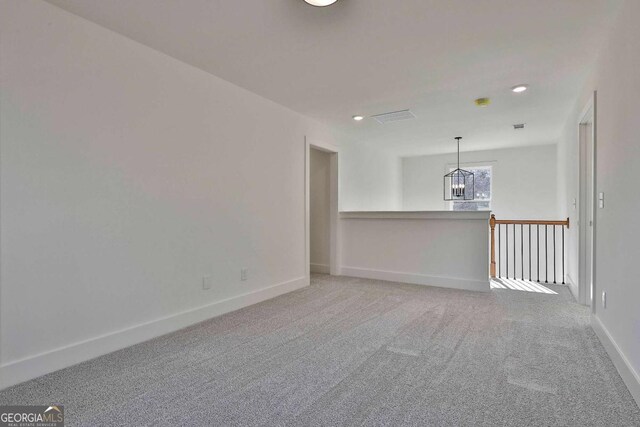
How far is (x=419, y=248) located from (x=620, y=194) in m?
2.83

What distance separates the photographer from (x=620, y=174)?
2111mm

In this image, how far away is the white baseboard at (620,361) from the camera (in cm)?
180

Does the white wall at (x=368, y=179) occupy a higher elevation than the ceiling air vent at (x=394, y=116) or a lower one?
lower

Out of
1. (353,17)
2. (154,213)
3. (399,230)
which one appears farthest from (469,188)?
(154,213)

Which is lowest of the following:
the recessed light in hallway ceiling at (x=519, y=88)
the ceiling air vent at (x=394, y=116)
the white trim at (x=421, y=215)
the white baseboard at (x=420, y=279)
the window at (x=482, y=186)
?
the white baseboard at (x=420, y=279)

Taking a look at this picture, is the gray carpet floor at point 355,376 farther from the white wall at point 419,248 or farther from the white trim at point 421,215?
the white trim at point 421,215

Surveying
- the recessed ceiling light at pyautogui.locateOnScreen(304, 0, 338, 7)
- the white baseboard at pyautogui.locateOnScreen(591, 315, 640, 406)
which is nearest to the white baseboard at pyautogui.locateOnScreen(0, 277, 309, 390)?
the recessed ceiling light at pyautogui.locateOnScreen(304, 0, 338, 7)

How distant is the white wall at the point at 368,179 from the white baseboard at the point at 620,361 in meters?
3.65

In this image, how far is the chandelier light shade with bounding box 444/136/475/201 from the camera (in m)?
7.19

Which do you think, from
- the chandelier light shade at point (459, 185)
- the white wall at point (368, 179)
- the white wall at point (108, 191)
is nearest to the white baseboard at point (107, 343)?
the white wall at point (108, 191)

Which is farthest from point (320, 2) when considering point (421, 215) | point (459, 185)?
point (459, 185)

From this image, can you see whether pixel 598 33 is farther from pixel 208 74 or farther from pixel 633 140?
pixel 208 74

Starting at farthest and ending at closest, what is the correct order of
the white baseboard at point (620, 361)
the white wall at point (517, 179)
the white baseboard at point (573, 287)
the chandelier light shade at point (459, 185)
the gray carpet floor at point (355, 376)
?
the chandelier light shade at point (459, 185), the white wall at point (517, 179), the white baseboard at point (573, 287), the white baseboard at point (620, 361), the gray carpet floor at point (355, 376)

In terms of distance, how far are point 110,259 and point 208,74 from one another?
6.11ft
